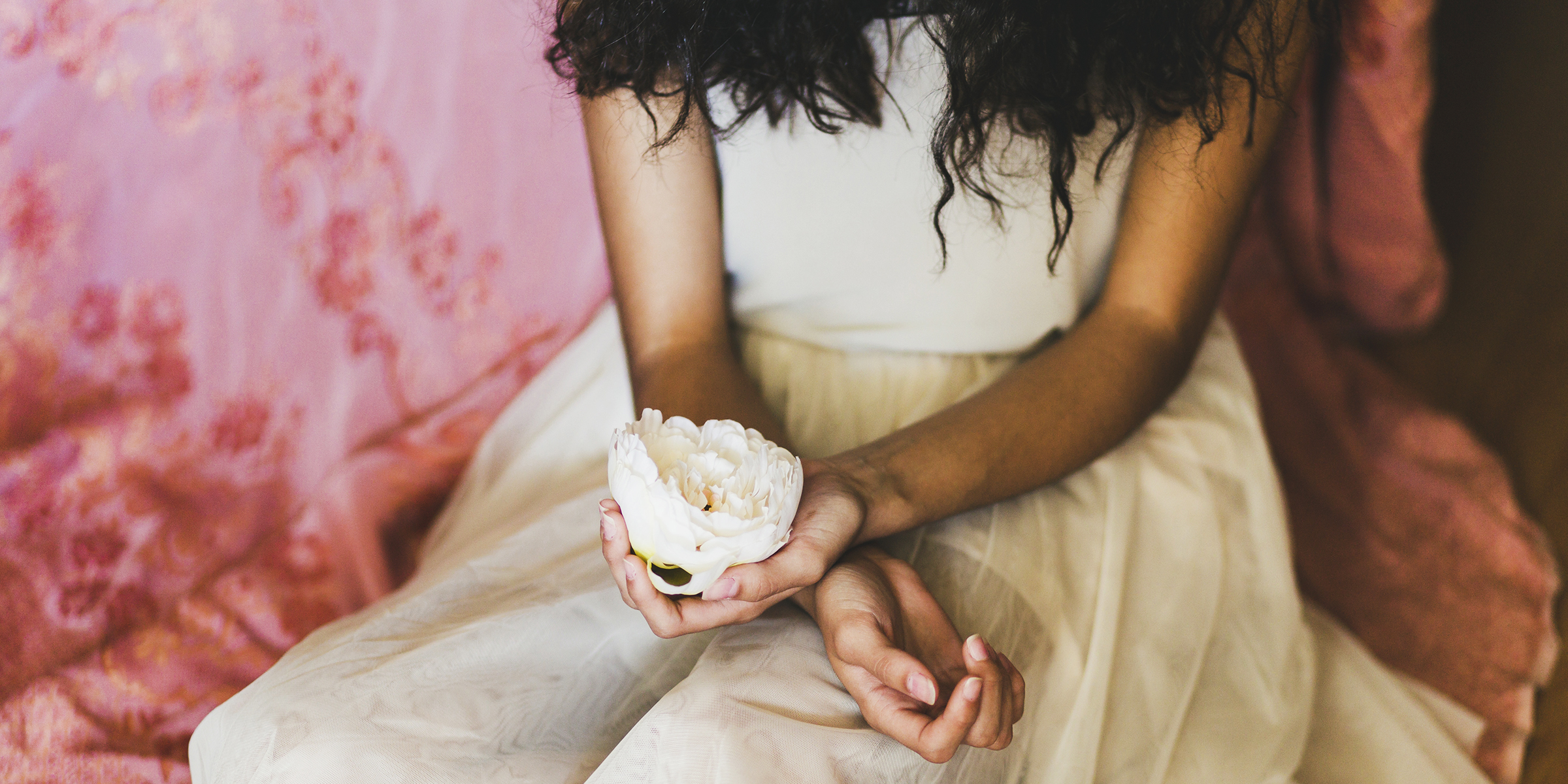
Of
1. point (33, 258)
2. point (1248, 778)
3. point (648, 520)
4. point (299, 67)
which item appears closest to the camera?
point (648, 520)

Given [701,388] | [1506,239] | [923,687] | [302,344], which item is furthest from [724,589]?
[1506,239]

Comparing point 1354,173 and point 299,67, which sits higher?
point 299,67

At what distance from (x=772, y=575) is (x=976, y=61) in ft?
1.27

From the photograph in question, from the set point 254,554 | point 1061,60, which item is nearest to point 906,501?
point 1061,60

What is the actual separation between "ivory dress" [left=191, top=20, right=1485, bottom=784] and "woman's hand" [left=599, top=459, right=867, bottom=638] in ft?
0.13

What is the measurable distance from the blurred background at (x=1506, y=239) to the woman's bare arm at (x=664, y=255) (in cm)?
100

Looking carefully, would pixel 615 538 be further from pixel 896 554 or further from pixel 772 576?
pixel 896 554

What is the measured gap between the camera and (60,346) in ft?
3.07

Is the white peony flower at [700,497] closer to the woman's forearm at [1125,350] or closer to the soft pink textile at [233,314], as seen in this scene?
the woman's forearm at [1125,350]

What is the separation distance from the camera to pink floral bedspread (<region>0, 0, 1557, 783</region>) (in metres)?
0.90

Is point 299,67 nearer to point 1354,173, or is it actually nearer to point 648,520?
point 648,520

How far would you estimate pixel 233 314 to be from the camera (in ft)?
3.34

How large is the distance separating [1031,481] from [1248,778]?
0.27 metres

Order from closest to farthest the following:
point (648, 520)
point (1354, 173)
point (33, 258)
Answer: point (648, 520), point (33, 258), point (1354, 173)
